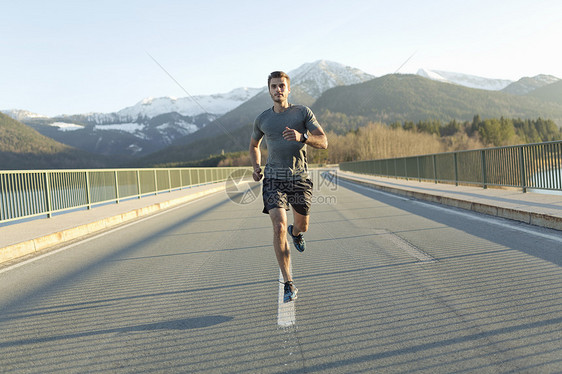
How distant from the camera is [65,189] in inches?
468

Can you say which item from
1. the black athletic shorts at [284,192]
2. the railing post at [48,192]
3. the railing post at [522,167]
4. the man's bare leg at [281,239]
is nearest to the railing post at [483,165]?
the railing post at [522,167]

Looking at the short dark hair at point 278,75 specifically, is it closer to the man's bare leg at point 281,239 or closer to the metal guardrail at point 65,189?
the man's bare leg at point 281,239

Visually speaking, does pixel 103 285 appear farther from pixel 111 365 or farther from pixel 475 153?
pixel 475 153

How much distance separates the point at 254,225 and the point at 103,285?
4729 millimetres

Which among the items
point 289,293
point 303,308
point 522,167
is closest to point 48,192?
point 289,293

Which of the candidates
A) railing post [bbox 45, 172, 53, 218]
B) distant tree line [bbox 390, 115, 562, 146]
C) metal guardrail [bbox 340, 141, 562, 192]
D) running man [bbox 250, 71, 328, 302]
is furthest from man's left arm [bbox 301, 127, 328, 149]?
distant tree line [bbox 390, 115, 562, 146]

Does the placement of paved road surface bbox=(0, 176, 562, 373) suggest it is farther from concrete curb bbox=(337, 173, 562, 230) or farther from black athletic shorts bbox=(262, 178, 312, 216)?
black athletic shorts bbox=(262, 178, 312, 216)

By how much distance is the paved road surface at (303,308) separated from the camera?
8.55ft

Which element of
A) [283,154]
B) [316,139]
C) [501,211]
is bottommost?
[501,211]

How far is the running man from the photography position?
4020mm

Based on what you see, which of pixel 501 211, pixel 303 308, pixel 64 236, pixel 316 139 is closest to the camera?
pixel 303 308

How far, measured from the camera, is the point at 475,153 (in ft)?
48.5

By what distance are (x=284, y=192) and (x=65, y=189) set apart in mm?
9935

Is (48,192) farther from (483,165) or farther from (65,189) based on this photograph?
(483,165)
